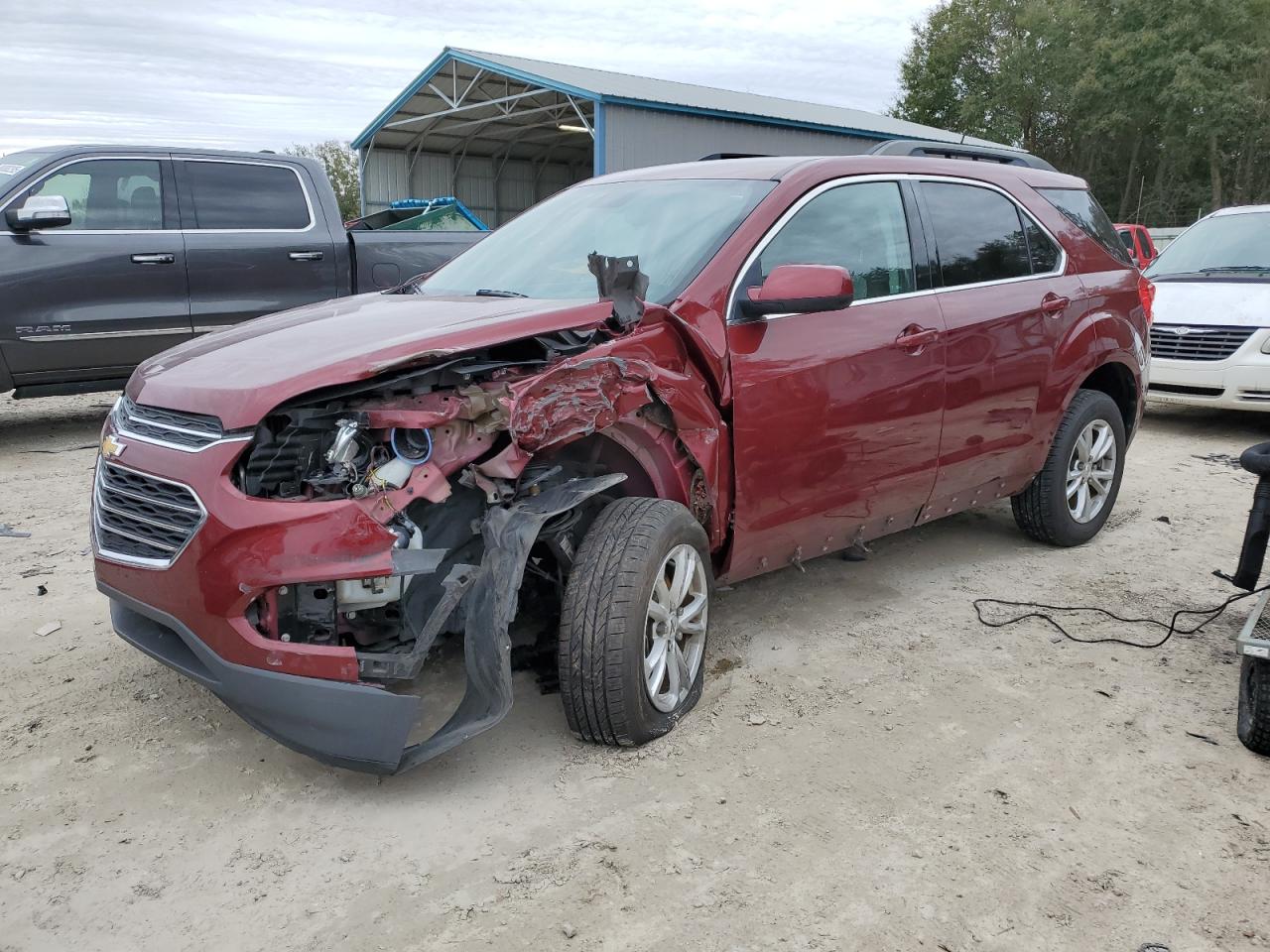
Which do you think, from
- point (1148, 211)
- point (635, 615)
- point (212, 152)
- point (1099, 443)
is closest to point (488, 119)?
point (212, 152)

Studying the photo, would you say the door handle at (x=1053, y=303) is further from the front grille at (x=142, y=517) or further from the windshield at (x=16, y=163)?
the windshield at (x=16, y=163)

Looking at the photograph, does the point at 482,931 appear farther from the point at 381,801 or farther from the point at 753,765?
the point at 753,765

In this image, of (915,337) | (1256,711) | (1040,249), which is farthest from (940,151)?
(1256,711)

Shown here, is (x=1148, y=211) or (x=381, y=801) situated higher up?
(x=1148, y=211)

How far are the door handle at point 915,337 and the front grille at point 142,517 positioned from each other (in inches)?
103

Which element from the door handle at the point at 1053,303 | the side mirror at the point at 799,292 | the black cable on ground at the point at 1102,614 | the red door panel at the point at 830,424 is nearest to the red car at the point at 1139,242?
the door handle at the point at 1053,303

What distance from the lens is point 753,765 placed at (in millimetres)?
3076

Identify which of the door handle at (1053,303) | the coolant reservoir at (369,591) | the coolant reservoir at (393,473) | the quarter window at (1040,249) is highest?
the quarter window at (1040,249)

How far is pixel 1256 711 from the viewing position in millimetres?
3135

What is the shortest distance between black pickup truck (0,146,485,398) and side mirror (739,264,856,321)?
527cm

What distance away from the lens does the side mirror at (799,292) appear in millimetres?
3361

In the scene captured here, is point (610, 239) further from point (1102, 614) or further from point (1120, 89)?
point (1120, 89)

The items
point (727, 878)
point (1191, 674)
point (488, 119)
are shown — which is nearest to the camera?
point (727, 878)

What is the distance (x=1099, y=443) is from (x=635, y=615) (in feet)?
11.0
